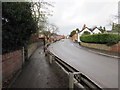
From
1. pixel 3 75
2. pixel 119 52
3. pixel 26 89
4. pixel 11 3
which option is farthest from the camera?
pixel 119 52

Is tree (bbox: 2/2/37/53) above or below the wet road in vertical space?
above

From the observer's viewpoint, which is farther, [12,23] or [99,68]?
[99,68]

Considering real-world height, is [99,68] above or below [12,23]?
below

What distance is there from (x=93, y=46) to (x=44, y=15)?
11.5 metres

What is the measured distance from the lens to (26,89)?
4.40 m

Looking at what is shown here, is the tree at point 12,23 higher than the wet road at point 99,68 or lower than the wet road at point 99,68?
higher

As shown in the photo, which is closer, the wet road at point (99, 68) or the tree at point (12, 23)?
the wet road at point (99, 68)

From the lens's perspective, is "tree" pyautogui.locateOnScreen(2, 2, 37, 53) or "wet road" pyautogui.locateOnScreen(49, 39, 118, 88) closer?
"wet road" pyautogui.locateOnScreen(49, 39, 118, 88)

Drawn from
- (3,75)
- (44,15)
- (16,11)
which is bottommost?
(3,75)

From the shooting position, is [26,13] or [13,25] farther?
[26,13]

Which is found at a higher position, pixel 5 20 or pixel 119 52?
pixel 5 20

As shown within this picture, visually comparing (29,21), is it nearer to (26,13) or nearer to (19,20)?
(26,13)

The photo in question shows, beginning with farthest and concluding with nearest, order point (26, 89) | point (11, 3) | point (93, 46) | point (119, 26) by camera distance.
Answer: point (93, 46) → point (119, 26) → point (11, 3) → point (26, 89)

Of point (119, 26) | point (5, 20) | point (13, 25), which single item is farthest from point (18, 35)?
point (119, 26)
